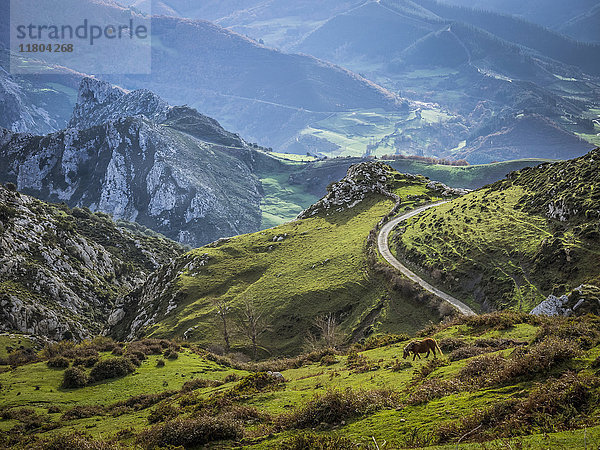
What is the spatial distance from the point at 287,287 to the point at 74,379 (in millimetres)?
39161

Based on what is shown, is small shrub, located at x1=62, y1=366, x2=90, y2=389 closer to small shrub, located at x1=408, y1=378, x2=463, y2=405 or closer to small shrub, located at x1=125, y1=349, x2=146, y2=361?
small shrub, located at x1=125, y1=349, x2=146, y2=361

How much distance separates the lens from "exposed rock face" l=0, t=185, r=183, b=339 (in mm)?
88375

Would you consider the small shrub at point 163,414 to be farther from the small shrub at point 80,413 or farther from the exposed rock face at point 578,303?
the exposed rock face at point 578,303

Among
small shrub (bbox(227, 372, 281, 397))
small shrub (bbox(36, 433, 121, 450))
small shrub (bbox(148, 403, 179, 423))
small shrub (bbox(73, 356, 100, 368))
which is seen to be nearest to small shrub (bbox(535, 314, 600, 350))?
small shrub (bbox(227, 372, 281, 397))

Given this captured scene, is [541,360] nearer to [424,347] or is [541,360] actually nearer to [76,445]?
[424,347]

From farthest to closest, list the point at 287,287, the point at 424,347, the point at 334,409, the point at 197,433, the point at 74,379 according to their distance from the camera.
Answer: the point at 287,287
the point at 74,379
the point at 424,347
the point at 334,409
the point at 197,433

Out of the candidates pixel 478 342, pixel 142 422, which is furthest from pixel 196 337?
pixel 478 342

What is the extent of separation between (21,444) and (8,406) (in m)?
9.84

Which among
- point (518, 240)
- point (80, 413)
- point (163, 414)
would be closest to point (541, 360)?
point (163, 414)

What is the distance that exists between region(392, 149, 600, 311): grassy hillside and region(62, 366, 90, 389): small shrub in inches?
1694

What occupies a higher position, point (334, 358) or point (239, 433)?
point (239, 433)

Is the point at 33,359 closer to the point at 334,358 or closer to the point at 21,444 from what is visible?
the point at 21,444

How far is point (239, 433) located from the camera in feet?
61.7

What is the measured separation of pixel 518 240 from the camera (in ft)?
194
